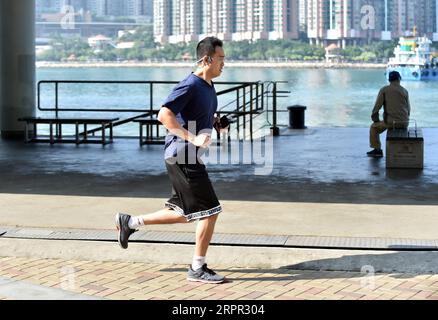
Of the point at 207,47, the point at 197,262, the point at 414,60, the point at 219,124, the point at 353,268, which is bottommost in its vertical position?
the point at 353,268

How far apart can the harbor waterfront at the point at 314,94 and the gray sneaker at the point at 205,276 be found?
35.2m

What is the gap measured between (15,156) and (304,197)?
18.1 ft

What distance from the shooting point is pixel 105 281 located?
627cm

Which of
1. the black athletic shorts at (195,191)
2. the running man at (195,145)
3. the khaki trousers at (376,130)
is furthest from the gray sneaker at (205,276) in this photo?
the khaki trousers at (376,130)

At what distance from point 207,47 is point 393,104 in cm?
729

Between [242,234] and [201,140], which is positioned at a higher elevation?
[201,140]

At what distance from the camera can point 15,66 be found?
1711 cm

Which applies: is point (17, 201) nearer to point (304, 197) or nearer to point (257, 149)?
point (304, 197)

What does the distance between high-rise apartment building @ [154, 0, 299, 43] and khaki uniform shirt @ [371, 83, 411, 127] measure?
45260 mm

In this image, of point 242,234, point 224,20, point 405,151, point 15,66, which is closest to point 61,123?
point 15,66

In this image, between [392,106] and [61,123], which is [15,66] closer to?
[61,123]

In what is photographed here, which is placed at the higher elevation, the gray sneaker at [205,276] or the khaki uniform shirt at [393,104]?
the khaki uniform shirt at [393,104]

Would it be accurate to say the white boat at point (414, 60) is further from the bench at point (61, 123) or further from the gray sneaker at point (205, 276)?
the gray sneaker at point (205, 276)

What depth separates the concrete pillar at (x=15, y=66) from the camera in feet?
55.9
